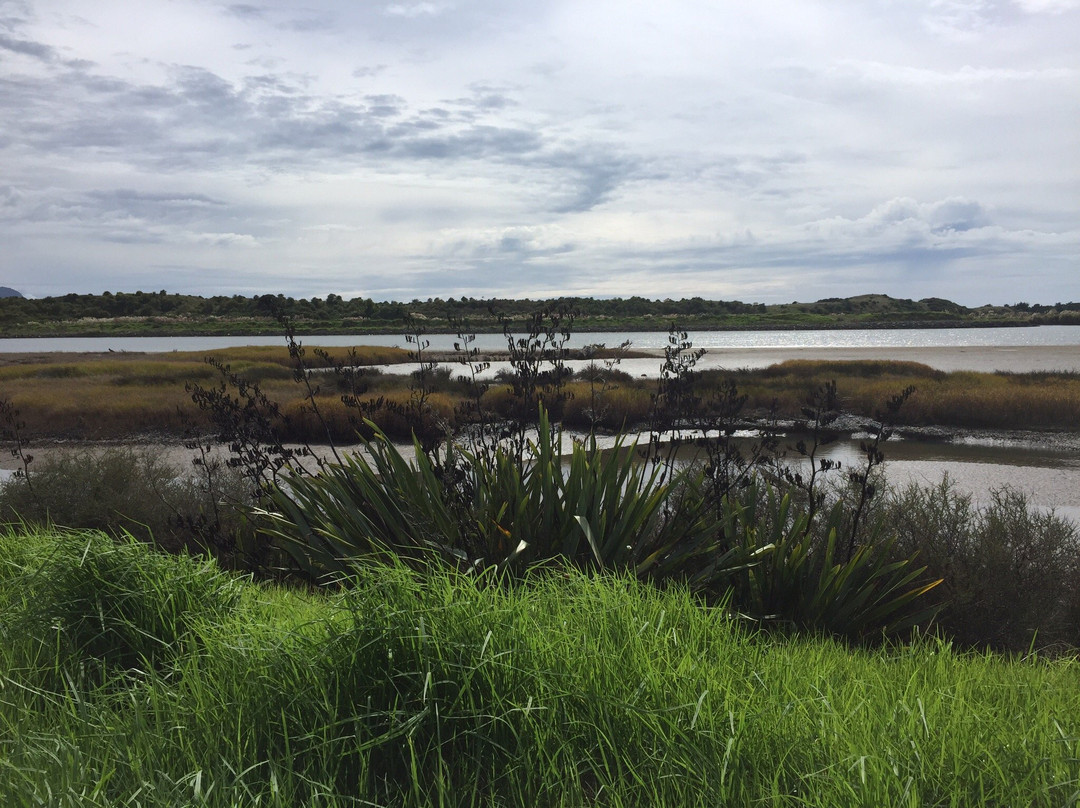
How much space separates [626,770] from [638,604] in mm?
1002

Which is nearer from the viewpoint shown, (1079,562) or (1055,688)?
(1055,688)

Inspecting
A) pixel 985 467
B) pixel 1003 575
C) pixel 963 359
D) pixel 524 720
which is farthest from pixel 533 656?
pixel 963 359

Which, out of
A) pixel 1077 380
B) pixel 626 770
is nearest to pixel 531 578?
pixel 626 770

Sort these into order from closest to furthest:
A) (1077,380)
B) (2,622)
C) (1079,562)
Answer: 1. (2,622)
2. (1079,562)
3. (1077,380)

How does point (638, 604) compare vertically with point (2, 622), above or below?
above

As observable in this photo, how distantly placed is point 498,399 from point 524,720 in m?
18.3

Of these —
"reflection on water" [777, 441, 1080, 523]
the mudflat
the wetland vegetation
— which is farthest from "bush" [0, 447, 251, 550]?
the mudflat

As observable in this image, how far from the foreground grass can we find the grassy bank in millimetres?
11988

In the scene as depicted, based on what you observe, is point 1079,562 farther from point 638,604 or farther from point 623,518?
point 638,604

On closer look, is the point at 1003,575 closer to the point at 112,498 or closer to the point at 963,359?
the point at 112,498

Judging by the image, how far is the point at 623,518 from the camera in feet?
18.1

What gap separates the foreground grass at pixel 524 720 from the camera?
8.50ft

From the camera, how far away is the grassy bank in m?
19.3

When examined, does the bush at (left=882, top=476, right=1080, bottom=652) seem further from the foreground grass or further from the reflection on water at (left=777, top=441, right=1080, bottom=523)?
the reflection on water at (left=777, top=441, right=1080, bottom=523)
